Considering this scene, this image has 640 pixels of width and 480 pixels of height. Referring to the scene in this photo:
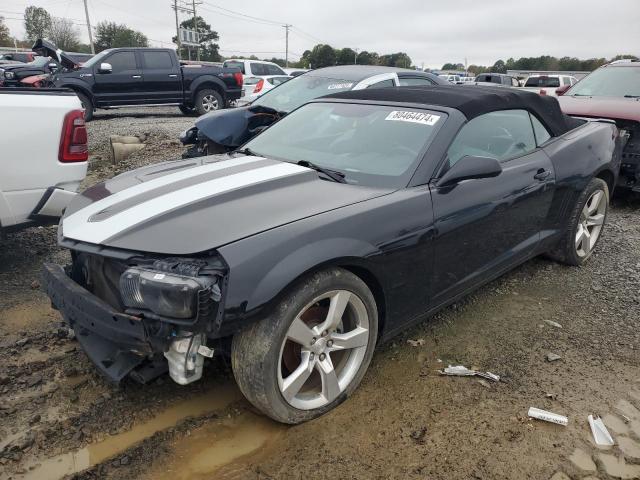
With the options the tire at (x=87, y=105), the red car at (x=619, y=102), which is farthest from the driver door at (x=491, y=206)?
the tire at (x=87, y=105)

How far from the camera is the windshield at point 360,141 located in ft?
9.54

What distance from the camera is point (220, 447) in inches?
90.3

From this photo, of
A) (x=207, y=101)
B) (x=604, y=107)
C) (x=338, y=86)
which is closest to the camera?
(x=338, y=86)

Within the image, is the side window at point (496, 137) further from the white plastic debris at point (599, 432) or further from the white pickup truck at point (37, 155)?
the white pickup truck at point (37, 155)

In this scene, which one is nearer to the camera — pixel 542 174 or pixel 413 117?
pixel 413 117

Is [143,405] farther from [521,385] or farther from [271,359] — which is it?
[521,385]

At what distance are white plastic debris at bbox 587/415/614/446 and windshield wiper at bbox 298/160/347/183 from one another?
1783mm

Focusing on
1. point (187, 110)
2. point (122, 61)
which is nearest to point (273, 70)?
point (187, 110)

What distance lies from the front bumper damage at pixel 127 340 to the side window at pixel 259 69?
55.3ft

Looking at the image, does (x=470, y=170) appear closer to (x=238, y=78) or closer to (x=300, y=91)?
(x=300, y=91)

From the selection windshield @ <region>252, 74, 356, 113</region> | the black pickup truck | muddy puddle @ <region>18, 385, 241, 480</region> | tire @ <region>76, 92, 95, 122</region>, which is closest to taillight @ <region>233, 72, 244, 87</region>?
the black pickup truck

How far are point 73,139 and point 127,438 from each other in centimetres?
251

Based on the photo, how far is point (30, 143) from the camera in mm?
3650

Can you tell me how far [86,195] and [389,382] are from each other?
2.09m
